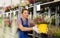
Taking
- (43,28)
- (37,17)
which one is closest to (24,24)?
(37,17)

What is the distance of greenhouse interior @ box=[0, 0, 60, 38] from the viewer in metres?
2.51

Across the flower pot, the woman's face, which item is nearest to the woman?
the woman's face

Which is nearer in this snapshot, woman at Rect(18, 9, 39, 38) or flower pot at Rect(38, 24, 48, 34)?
flower pot at Rect(38, 24, 48, 34)

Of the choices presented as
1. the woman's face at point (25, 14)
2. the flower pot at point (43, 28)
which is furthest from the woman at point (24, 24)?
the flower pot at point (43, 28)

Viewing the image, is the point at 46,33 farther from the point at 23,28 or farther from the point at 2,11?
the point at 2,11

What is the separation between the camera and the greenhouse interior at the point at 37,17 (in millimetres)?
2508

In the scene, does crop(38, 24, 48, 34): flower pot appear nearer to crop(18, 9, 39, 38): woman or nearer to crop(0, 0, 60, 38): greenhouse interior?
crop(0, 0, 60, 38): greenhouse interior

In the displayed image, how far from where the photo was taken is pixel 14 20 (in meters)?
3.57

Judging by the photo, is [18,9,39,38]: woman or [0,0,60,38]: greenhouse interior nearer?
[0,0,60,38]: greenhouse interior

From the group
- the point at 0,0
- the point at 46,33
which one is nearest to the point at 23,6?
the point at 46,33

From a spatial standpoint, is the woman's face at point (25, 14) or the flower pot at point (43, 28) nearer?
the flower pot at point (43, 28)

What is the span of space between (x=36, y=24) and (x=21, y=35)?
0.53 meters

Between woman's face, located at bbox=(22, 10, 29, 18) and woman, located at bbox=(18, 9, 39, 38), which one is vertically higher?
woman's face, located at bbox=(22, 10, 29, 18)

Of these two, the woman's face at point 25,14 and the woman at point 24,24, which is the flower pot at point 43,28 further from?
the woman's face at point 25,14
